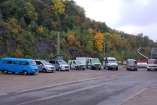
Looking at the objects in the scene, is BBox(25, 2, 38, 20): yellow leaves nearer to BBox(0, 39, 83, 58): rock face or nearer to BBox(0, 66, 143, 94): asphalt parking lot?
BBox(0, 39, 83, 58): rock face

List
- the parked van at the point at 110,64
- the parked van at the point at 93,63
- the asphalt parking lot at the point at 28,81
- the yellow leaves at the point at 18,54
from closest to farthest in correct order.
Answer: the asphalt parking lot at the point at 28,81, the parked van at the point at 110,64, the parked van at the point at 93,63, the yellow leaves at the point at 18,54

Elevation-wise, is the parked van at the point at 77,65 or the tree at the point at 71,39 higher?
the tree at the point at 71,39

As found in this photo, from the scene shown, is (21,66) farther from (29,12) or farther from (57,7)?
(57,7)

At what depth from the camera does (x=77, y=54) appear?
7038 centimetres

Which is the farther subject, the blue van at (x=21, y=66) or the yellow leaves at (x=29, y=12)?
the yellow leaves at (x=29, y=12)

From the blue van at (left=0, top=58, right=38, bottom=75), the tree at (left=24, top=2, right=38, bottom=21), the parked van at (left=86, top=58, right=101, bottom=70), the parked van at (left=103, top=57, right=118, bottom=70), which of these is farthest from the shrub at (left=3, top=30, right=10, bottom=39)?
the parked van at (left=103, top=57, right=118, bottom=70)

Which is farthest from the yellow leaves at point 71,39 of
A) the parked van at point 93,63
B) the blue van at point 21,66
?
the blue van at point 21,66

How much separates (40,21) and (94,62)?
39915 millimetres

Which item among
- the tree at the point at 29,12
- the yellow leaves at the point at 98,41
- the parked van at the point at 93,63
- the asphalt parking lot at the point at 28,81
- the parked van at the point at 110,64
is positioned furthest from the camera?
the yellow leaves at the point at 98,41

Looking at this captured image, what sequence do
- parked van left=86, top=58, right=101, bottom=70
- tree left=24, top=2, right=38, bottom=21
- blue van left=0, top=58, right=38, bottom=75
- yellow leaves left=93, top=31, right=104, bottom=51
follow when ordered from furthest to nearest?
yellow leaves left=93, top=31, right=104, bottom=51, tree left=24, top=2, right=38, bottom=21, parked van left=86, top=58, right=101, bottom=70, blue van left=0, top=58, right=38, bottom=75

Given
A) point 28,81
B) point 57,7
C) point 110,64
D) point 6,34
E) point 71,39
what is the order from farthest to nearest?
point 57,7, point 71,39, point 6,34, point 110,64, point 28,81

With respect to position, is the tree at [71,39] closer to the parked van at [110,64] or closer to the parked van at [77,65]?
the parked van at [77,65]

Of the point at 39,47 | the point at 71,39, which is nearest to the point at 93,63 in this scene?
the point at 39,47

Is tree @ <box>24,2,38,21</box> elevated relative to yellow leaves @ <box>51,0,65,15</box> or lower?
lower
